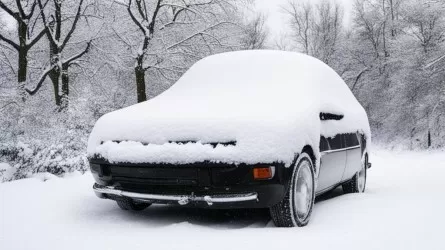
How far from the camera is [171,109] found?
11.9ft

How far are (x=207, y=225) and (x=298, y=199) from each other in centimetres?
72

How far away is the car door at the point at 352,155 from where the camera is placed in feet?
15.0

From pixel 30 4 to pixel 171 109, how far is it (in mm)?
12859

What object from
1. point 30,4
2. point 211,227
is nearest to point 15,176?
point 211,227

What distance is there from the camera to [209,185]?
3088 mm

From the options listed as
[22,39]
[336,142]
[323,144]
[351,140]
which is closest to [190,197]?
[323,144]

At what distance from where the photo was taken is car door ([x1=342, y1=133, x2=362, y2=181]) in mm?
4570

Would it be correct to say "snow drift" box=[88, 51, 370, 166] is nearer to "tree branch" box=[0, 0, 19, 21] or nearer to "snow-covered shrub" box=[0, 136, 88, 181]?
"snow-covered shrub" box=[0, 136, 88, 181]

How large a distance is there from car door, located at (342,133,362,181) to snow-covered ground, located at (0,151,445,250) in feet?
0.95

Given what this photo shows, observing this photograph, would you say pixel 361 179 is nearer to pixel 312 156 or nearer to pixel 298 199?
pixel 312 156

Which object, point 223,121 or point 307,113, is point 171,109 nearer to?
point 223,121

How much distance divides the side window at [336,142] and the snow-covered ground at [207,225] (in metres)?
0.56

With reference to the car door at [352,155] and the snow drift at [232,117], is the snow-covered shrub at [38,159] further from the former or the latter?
the car door at [352,155]

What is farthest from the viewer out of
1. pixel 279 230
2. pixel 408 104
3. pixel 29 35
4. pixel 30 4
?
pixel 408 104
